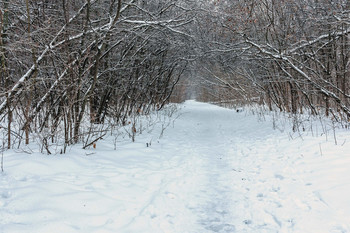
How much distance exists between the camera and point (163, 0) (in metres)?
7.63

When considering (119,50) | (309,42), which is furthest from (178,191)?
(309,42)

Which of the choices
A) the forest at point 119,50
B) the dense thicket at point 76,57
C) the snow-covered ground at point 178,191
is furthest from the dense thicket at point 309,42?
the snow-covered ground at point 178,191

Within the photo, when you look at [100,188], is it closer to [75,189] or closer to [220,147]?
[75,189]

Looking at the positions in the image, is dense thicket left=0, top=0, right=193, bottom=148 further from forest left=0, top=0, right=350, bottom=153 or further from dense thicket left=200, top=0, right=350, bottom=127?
dense thicket left=200, top=0, right=350, bottom=127

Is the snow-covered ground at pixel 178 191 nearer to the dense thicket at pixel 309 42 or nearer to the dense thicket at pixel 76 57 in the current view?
the dense thicket at pixel 76 57

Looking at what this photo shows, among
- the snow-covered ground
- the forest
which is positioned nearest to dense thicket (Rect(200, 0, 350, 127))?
the forest

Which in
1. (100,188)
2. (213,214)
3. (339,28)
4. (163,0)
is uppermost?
(163,0)

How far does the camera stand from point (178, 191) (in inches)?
142

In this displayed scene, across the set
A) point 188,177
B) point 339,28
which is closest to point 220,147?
point 188,177

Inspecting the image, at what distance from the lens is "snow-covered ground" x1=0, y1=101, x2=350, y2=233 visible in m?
2.55

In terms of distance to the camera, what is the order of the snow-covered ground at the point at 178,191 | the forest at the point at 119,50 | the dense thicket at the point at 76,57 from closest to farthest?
the snow-covered ground at the point at 178,191
the dense thicket at the point at 76,57
the forest at the point at 119,50

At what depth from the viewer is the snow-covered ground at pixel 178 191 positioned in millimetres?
2550

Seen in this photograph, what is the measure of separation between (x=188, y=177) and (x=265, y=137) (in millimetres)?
3716

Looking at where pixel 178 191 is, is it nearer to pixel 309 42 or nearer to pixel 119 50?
pixel 119 50
